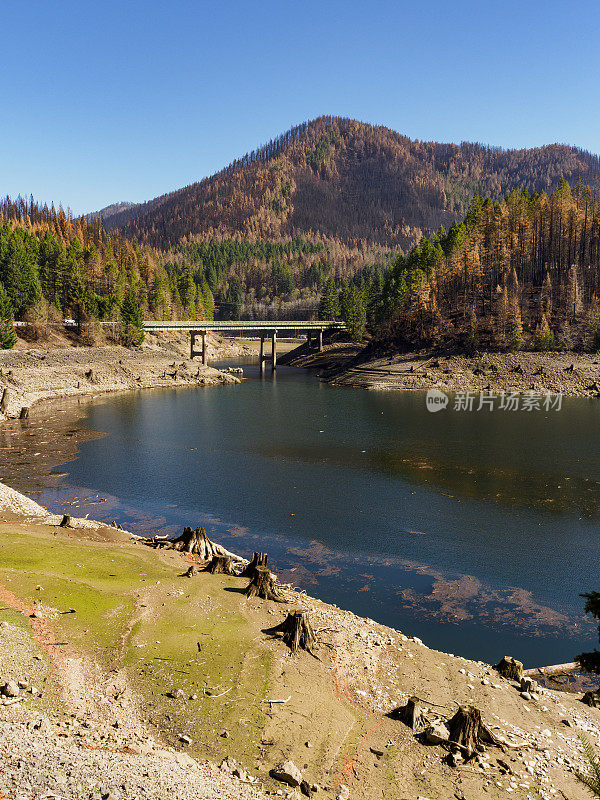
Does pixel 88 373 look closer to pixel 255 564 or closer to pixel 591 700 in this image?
pixel 255 564

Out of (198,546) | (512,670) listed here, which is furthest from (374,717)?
(198,546)

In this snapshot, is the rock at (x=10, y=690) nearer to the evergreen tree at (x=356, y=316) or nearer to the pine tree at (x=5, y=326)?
the pine tree at (x=5, y=326)

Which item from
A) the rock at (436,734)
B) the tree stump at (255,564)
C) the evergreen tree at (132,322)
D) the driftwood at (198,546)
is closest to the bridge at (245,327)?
the evergreen tree at (132,322)

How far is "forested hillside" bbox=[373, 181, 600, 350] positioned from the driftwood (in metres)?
110

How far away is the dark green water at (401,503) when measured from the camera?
103 ft

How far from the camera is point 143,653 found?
20844 mm

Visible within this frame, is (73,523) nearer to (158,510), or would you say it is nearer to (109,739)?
(158,510)

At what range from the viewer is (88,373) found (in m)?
119

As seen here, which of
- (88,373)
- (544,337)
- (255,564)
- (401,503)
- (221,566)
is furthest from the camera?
(544,337)

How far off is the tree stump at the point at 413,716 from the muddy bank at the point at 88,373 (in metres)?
78.7

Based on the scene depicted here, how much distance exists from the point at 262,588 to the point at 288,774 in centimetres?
1228

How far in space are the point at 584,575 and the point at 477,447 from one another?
36.2 m

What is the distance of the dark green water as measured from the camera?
3133cm

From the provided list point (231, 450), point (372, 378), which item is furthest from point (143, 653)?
point (372, 378)
